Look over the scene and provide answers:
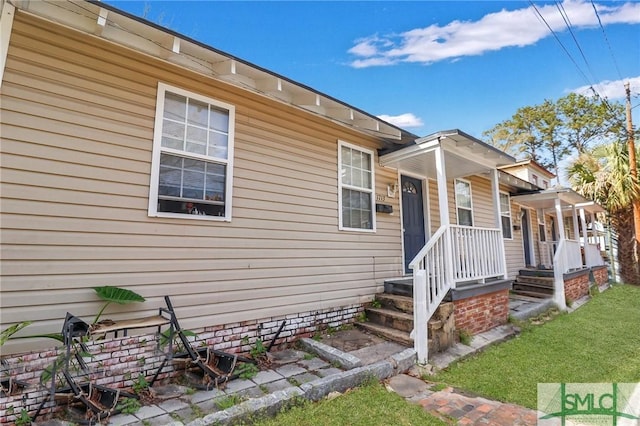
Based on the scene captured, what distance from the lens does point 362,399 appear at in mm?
3127

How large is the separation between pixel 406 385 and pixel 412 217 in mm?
3666

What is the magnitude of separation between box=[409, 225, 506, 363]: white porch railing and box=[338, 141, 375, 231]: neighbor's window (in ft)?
4.20

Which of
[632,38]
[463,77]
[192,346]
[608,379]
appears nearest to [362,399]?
[192,346]

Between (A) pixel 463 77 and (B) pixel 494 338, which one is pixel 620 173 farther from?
(B) pixel 494 338

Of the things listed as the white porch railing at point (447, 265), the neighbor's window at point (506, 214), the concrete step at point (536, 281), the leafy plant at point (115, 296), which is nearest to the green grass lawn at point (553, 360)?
the white porch railing at point (447, 265)

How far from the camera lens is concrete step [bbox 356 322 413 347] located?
4.33 m

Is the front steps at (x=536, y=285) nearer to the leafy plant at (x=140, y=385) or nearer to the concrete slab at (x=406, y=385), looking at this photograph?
the concrete slab at (x=406, y=385)

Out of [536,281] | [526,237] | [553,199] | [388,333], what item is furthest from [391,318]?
[526,237]

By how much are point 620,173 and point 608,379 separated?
1110 centimetres

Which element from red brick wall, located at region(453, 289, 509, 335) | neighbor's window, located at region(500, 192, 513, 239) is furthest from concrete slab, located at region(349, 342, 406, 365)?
neighbor's window, located at region(500, 192, 513, 239)

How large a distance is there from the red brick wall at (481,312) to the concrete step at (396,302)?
678mm

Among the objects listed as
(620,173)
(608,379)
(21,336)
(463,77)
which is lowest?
(608,379)

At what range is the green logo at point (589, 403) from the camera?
110 inches

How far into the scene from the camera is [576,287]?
877 centimetres
